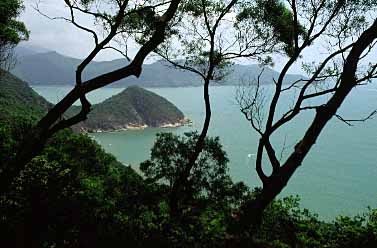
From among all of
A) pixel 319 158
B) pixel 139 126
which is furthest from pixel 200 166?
pixel 139 126

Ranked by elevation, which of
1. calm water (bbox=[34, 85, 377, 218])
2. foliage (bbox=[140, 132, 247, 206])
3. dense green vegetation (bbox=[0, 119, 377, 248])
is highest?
calm water (bbox=[34, 85, 377, 218])

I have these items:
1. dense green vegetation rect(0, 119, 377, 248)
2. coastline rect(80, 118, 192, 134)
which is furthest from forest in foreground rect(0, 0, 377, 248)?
coastline rect(80, 118, 192, 134)

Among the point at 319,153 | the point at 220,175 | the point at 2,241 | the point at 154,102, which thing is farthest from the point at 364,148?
the point at 2,241

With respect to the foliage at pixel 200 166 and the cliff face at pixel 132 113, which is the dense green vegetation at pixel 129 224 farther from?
the cliff face at pixel 132 113

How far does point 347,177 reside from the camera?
47.9 m

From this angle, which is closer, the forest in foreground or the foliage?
the forest in foreground

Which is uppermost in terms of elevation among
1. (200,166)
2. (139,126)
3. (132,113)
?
(132,113)

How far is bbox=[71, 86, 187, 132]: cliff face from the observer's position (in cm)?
8162

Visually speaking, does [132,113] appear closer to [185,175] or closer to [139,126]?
[139,126]

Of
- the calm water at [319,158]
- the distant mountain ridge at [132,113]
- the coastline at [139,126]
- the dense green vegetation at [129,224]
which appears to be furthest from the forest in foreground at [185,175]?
the coastline at [139,126]

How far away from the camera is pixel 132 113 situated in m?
87.4

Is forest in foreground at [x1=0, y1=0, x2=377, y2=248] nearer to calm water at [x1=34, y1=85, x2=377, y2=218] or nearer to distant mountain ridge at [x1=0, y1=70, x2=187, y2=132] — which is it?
calm water at [x1=34, y1=85, x2=377, y2=218]

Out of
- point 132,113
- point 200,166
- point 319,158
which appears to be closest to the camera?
point 200,166

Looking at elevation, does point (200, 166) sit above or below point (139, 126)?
below
